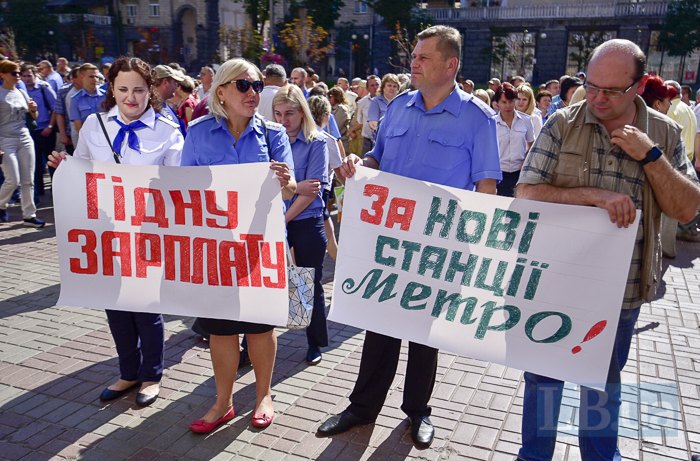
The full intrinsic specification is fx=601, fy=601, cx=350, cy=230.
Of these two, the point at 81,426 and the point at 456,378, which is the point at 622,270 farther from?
the point at 81,426

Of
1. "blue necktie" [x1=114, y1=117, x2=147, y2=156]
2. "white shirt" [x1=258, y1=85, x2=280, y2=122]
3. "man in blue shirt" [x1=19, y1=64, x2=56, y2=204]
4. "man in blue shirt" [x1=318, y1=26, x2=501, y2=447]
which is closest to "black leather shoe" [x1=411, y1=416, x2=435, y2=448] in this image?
"man in blue shirt" [x1=318, y1=26, x2=501, y2=447]

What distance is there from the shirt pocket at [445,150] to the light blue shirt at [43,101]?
914 centimetres

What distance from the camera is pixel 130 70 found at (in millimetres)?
3516

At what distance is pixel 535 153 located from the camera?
8.95 ft

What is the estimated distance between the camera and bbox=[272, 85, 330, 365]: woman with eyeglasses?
161 inches

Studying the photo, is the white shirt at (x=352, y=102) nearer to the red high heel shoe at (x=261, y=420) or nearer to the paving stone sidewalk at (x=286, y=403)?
the paving stone sidewalk at (x=286, y=403)

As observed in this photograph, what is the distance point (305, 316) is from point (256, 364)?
0.46m

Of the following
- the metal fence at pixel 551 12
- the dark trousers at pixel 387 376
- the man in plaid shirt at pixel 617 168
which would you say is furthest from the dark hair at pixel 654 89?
the metal fence at pixel 551 12

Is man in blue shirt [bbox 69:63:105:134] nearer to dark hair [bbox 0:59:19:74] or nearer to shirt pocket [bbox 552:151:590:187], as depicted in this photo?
dark hair [bbox 0:59:19:74]

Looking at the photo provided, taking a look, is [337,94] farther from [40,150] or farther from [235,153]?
[235,153]

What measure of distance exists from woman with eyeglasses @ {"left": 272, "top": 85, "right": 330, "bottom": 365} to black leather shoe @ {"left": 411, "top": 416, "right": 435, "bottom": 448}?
1179mm

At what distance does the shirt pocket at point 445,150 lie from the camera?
10.2ft

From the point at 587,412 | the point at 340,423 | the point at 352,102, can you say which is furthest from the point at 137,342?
the point at 352,102

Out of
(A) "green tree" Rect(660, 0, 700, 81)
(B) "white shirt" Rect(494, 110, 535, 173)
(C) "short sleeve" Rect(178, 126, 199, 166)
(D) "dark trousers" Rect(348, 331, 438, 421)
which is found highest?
(A) "green tree" Rect(660, 0, 700, 81)
